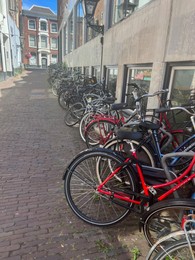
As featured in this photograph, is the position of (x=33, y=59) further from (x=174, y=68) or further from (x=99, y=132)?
(x=174, y=68)

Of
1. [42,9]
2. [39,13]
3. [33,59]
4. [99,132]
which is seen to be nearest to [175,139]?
[99,132]

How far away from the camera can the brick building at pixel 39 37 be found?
4194 cm

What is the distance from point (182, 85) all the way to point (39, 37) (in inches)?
1778

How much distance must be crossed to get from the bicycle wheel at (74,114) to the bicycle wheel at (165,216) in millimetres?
3736

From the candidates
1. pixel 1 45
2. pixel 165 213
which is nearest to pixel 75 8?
pixel 1 45

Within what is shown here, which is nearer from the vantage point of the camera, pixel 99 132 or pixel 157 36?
A: pixel 157 36

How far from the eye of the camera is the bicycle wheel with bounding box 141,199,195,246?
1564mm

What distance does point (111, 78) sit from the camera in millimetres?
6574

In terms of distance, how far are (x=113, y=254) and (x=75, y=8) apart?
15.3 metres

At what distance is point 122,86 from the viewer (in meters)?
5.31

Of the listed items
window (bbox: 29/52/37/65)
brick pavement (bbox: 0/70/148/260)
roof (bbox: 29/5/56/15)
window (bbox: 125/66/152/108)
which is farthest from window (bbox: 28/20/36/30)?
brick pavement (bbox: 0/70/148/260)

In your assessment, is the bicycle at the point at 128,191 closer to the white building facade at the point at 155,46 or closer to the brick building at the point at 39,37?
the white building facade at the point at 155,46

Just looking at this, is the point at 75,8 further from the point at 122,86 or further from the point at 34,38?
the point at 34,38

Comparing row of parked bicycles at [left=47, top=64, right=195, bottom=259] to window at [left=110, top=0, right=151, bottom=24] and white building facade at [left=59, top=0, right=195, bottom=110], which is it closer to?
white building facade at [left=59, top=0, right=195, bottom=110]
